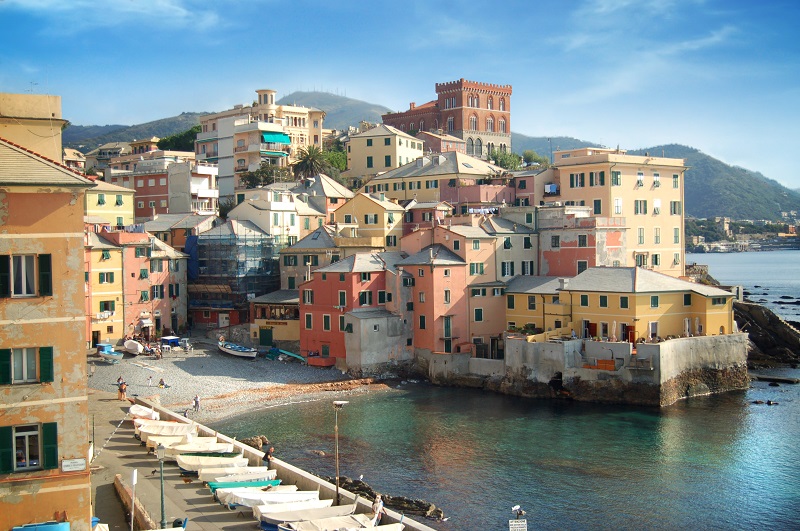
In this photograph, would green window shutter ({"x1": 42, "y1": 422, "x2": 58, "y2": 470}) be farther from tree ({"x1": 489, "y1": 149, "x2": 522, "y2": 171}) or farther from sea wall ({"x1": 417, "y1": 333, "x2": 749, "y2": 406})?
tree ({"x1": 489, "y1": 149, "x2": 522, "y2": 171})

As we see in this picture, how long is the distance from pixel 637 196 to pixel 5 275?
213ft

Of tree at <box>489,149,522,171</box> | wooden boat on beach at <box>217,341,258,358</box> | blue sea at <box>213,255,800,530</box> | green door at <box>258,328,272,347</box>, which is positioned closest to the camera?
blue sea at <box>213,255,800,530</box>

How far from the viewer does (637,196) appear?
256ft

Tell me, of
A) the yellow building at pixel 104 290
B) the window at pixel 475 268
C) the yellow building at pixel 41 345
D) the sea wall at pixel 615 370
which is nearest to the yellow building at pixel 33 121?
the yellow building at pixel 41 345

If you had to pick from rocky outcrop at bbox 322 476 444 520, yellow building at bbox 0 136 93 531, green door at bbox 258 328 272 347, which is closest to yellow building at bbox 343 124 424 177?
green door at bbox 258 328 272 347

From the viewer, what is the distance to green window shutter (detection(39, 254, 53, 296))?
23.0 metres

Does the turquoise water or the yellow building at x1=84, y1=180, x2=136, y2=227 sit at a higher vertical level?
the yellow building at x1=84, y1=180, x2=136, y2=227

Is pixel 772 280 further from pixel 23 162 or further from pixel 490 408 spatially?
Result: pixel 23 162

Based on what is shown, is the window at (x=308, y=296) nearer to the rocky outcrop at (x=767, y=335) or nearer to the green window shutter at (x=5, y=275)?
the rocky outcrop at (x=767, y=335)

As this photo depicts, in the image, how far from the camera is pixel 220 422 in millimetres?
53125

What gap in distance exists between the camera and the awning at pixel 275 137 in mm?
111062

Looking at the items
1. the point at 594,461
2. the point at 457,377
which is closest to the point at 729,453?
the point at 594,461

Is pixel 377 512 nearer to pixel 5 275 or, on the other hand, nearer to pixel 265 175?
pixel 5 275

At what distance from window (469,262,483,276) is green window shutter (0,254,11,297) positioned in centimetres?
4854
